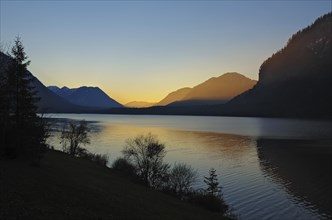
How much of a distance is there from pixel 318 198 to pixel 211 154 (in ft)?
161

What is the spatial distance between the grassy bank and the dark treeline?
179 cm

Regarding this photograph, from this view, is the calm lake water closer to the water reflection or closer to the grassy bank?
the water reflection

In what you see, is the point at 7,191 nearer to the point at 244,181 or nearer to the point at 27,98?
the point at 27,98

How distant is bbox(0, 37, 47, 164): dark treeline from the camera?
4044cm

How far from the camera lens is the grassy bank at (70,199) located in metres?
24.4

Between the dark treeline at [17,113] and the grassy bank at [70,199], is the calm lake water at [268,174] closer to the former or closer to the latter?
the grassy bank at [70,199]

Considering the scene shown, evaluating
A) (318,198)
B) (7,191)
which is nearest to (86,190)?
(7,191)

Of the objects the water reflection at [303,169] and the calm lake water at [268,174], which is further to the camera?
the water reflection at [303,169]

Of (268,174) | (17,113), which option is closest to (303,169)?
(268,174)

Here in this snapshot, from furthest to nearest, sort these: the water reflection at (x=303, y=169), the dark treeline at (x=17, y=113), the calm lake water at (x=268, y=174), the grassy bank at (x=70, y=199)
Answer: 1. the water reflection at (x=303, y=169)
2. the calm lake water at (x=268, y=174)
3. the dark treeline at (x=17, y=113)
4. the grassy bank at (x=70, y=199)

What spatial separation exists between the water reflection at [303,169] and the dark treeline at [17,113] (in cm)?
3918

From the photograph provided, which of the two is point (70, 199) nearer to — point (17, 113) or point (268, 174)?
point (17, 113)

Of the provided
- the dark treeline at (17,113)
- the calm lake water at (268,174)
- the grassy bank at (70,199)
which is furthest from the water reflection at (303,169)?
the dark treeline at (17,113)

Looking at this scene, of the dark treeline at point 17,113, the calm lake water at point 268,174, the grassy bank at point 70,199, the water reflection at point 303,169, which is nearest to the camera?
the grassy bank at point 70,199
